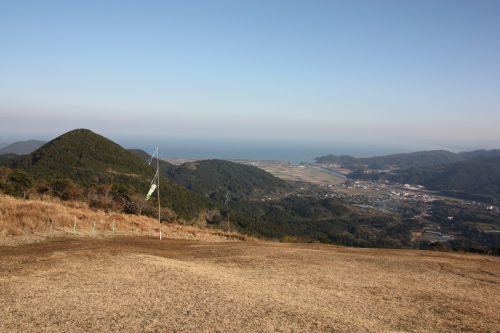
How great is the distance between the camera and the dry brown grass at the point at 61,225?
69.8ft

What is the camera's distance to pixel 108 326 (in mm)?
8977

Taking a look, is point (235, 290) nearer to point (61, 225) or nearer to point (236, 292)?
point (236, 292)

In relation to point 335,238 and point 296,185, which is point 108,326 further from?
point 296,185

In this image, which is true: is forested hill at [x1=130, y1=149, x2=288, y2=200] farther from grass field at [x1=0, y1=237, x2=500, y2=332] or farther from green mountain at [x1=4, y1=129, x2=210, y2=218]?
grass field at [x1=0, y1=237, x2=500, y2=332]

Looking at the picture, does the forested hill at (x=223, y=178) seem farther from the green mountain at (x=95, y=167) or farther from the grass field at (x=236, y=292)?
the grass field at (x=236, y=292)

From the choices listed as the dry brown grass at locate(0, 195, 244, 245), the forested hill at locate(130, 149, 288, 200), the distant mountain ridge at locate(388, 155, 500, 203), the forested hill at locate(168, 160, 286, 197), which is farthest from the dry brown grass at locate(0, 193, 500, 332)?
the distant mountain ridge at locate(388, 155, 500, 203)

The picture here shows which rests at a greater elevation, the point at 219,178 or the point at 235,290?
the point at 235,290

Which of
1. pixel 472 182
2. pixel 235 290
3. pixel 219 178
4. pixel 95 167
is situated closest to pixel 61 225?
pixel 235 290

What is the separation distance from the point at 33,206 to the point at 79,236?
16.6ft

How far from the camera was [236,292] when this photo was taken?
38.4ft

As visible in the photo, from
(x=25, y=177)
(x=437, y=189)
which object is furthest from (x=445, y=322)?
(x=437, y=189)

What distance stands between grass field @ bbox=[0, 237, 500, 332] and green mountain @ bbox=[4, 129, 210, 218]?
3486 centimetres

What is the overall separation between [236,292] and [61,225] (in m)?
15.7

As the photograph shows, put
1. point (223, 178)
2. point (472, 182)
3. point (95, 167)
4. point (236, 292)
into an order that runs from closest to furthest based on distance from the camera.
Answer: point (236, 292) → point (95, 167) → point (223, 178) → point (472, 182)
